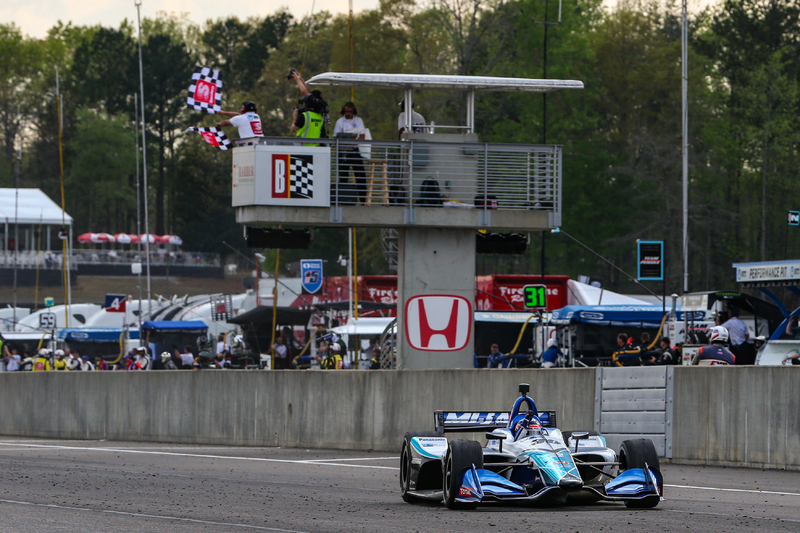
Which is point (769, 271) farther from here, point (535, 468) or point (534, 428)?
point (535, 468)

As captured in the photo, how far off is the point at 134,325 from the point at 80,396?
19.2 meters

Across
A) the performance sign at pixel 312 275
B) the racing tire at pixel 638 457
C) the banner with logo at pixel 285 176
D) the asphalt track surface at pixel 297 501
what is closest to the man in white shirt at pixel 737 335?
the asphalt track surface at pixel 297 501

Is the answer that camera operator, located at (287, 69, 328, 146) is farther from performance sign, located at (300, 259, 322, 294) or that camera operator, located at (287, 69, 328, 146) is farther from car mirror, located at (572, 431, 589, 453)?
performance sign, located at (300, 259, 322, 294)

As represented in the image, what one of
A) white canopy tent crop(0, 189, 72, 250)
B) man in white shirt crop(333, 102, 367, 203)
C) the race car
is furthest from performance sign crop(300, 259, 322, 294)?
white canopy tent crop(0, 189, 72, 250)

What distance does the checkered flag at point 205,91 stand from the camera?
26344mm

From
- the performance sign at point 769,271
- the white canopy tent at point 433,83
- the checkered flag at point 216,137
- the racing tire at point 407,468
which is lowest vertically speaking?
the racing tire at point 407,468

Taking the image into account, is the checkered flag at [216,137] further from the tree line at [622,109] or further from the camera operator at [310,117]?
the tree line at [622,109]

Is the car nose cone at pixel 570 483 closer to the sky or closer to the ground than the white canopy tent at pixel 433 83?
closer to the ground

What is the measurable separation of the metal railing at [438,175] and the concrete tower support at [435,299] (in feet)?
2.21

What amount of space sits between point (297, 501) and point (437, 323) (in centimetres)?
1183

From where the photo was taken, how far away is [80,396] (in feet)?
78.1

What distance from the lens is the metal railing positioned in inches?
880

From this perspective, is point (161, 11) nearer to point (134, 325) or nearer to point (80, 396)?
point (134, 325)

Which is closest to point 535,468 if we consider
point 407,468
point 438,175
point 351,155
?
point 407,468
